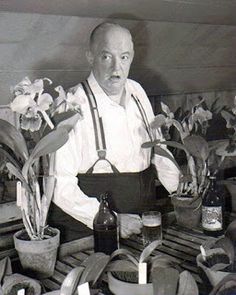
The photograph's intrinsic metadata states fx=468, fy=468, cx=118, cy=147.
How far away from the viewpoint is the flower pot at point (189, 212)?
1.34m

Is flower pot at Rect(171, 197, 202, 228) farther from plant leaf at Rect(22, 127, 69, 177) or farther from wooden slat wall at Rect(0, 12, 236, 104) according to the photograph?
wooden slat wall at Rect(0, 12, 236, 104)

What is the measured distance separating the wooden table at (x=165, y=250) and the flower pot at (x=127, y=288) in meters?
0.14

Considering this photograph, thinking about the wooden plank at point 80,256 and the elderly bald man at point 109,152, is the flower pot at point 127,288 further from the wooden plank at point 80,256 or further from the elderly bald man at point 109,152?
the elderly bald man at point 109,152

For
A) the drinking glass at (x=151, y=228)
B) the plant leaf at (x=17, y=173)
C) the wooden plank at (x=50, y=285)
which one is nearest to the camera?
the wooden plank at (x=50, y=285)

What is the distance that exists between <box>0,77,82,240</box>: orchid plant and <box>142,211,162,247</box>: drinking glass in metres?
0.26

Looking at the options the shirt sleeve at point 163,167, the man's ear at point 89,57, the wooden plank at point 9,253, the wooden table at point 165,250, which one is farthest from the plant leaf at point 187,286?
the man's ear at point 89,57

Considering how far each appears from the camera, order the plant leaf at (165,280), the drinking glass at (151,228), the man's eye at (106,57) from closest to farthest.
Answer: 1. the plant leaf at (165,280)
2. the drinking glass at (151,228)
3. the man's eye at (106,57)

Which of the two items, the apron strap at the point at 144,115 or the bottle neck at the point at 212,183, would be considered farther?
the apron strap at the point at 144,115

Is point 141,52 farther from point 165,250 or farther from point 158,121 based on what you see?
point 165,250

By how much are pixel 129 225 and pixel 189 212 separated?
0.18 metres

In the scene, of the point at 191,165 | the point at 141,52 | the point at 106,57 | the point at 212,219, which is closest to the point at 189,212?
the point at 212,219

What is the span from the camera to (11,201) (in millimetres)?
1615

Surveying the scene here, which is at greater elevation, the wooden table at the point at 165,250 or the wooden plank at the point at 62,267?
the wooden table at the point at 165,250

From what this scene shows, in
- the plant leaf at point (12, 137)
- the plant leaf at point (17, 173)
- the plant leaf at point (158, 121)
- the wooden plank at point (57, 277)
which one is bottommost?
the wooden plank at point (57, 277)
